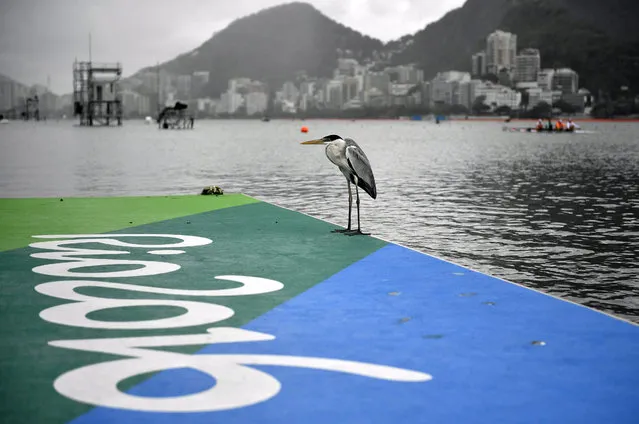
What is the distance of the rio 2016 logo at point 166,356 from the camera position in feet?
15.4

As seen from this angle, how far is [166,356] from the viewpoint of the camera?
549cm

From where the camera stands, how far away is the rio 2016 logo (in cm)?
470

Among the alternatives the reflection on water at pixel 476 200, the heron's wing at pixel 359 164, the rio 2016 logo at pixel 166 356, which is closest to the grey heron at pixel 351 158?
the heron's wing at pixel 359 164

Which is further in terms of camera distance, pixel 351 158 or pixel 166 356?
pixel 351 158

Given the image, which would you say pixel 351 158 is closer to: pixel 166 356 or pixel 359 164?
pixel 359 164

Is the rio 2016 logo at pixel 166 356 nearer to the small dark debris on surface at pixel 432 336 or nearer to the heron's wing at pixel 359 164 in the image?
the small dark debris on surface at pixel 432 336

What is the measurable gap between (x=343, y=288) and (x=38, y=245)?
469 centimetres

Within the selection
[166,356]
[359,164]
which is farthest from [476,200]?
[166,356]

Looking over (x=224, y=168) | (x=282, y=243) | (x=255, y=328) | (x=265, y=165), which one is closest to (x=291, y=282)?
(x=255, y=328)

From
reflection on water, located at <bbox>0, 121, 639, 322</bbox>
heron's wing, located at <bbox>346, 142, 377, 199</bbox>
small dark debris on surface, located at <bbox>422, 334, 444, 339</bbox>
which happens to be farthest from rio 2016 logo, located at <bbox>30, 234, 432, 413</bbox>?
reflection on water, located at <bbox>0, 121, 639, 322</bbox>

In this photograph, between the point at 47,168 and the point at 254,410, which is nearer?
the point at 254,410

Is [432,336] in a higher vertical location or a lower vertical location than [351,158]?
lower

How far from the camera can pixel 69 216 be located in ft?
44.4

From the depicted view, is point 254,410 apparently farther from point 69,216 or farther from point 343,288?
point 69,216
